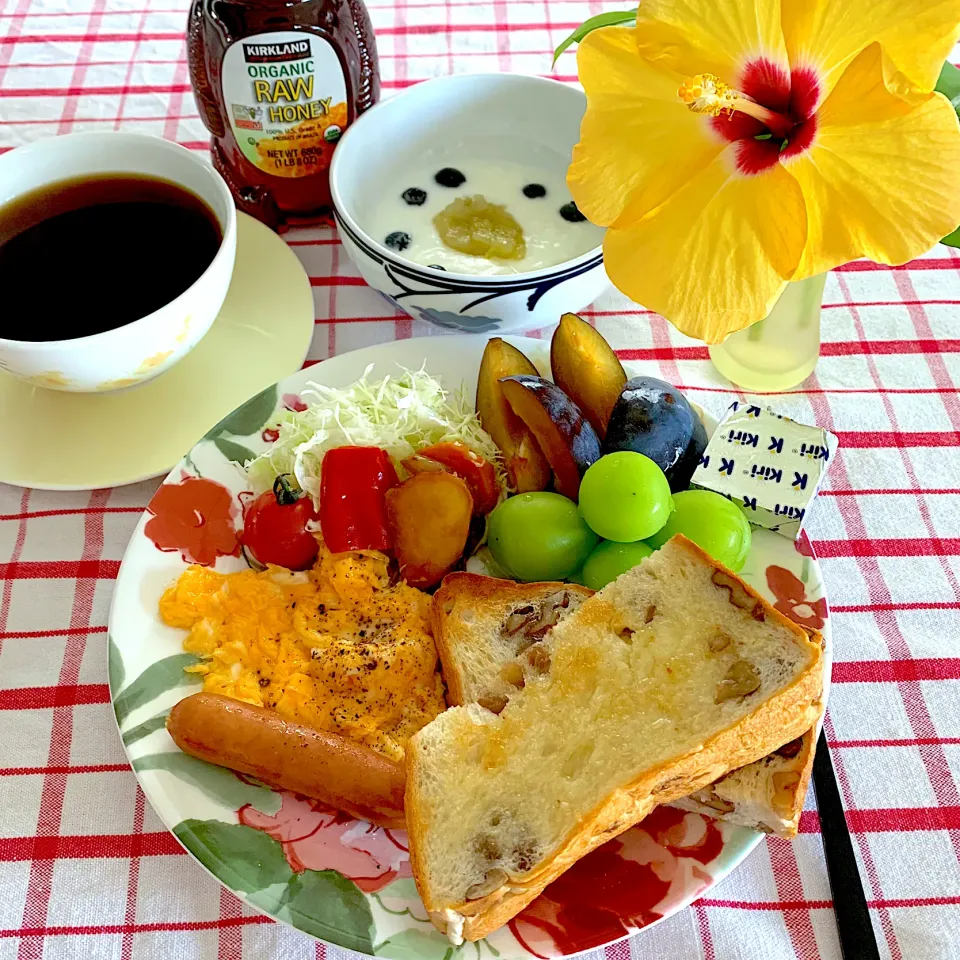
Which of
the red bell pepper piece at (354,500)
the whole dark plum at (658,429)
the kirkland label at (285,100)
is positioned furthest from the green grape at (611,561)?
the kirkland label at (285,100)

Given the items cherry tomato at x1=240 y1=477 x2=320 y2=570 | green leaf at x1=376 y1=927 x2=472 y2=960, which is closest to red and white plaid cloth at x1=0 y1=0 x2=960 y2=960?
green leaf at x1=376 y1=927 x2=472 y2=960

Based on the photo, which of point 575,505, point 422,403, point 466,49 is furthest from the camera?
point 466,49

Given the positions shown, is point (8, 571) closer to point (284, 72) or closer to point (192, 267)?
point (192, 267)

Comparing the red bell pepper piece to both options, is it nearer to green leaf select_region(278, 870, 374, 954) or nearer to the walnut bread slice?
the walnut bread slice

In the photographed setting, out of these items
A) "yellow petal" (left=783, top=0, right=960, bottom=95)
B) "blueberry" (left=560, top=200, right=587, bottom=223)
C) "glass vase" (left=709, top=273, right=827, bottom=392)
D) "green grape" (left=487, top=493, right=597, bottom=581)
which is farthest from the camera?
"blueberry" (left=560, top=200, right=587, bottom=223)

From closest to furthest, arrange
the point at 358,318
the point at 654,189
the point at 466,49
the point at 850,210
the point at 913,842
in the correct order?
the point at 850,210 → the point at 654,189 → the point at 913,842 → the point at 358,318 → the point at 466,49

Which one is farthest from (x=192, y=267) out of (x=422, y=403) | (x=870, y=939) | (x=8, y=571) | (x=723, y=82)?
(x=870, y=939)

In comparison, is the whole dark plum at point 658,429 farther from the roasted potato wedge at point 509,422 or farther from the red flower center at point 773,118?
the red flower center at point 773,118
